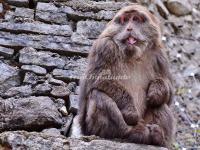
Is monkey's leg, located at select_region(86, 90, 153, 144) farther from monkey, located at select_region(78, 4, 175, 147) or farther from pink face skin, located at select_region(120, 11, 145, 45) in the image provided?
pink face skin, located at select_region(120, 11, 145, 45)

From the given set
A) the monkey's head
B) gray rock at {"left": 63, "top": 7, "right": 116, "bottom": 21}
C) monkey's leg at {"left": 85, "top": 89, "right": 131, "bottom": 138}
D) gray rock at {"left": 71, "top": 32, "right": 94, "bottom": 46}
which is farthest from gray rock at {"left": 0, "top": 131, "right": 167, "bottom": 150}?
gray rock at {"left": 63, "top": 7, "right": 116, "bottom": 21}

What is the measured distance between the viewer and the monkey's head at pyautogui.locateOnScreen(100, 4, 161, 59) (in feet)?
14.5

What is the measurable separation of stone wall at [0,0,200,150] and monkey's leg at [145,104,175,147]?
0.24 metres

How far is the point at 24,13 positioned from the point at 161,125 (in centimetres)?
244

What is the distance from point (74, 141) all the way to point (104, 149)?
8.5 inches

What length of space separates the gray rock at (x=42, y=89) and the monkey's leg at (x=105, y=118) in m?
1.04

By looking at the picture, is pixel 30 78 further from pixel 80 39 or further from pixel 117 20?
pixel 117 20

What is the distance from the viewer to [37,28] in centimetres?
596

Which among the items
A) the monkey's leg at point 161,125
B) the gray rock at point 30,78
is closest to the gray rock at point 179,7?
the gray rock at point 30,78

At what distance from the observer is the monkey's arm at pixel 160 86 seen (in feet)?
14.3

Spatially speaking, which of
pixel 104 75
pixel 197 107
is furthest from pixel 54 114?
pixel 197 107

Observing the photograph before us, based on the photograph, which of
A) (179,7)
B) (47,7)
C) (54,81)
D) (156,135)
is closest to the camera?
(156,135)

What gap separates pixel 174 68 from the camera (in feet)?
27.0

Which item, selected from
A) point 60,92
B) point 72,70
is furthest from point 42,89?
point 72,70
